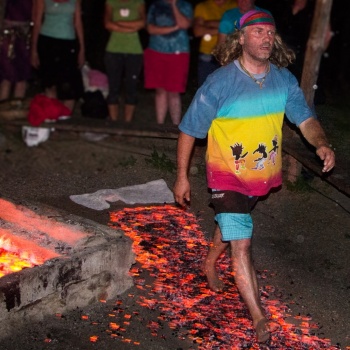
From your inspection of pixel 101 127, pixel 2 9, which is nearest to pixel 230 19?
pixel 101 127

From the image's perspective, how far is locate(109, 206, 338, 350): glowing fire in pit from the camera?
16.4 feet

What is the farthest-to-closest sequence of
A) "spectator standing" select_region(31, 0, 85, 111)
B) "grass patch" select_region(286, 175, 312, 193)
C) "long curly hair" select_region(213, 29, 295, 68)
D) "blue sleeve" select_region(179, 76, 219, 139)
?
"spectator standing" select_region(31, 0, 85, 111) → "grass patch" select_region(286, 175, 312, 193) → "long curly hair" select_region(213, 29, 295, 68) → "blue sleeve" select_region(179, 76, 219, 139)

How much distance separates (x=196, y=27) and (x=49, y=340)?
207 inches

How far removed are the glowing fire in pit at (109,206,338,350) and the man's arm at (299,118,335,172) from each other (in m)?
1.19

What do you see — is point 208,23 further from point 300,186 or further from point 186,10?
point 300,186

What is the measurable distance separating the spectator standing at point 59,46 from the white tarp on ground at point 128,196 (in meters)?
2.60

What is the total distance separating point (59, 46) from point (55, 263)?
523 cm

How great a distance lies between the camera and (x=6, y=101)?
1005 cm

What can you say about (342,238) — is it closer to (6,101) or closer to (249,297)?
(249,297)

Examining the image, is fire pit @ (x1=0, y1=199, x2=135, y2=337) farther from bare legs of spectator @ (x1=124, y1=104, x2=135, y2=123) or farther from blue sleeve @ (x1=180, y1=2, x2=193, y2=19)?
bare legs of spectator @ (x1=124, y1=104, x2=135, y2=123)

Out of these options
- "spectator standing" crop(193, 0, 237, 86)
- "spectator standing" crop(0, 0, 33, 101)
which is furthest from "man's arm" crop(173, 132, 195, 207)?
"spectator standing" crop(0, 0, 33, 101)

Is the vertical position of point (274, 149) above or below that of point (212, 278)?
above

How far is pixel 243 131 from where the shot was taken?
4.89 metres

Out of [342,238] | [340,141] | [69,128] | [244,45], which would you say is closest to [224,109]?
[244,45]
